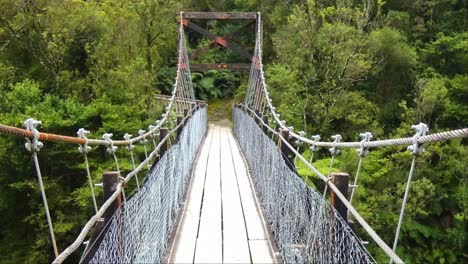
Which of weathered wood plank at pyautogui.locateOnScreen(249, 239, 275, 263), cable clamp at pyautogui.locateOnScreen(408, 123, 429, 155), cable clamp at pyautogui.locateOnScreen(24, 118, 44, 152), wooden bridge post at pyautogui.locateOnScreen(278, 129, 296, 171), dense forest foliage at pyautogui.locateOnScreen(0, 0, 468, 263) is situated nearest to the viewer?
cable clamp at pyautogui.locateOnScreen(408, 123, 429, 155)

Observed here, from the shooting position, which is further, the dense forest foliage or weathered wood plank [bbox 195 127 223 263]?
the dense forest foliage

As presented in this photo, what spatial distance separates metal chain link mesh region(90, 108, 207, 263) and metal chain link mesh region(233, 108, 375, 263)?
2.03ft

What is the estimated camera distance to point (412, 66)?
13352mm

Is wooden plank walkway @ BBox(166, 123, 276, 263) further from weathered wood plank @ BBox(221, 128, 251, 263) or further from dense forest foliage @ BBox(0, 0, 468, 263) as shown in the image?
dense forest foliage @ BBox(0, 0, 468, 263)

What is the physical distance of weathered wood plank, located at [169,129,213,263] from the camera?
2.43m

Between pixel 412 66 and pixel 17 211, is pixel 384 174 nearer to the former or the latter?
pixel 412 66

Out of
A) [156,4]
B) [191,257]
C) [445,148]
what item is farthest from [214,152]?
[445,148]

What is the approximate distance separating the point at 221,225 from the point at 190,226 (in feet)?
0.65

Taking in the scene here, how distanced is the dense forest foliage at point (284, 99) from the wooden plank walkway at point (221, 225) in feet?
11.2

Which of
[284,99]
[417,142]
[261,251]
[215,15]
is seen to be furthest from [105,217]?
[215,15]

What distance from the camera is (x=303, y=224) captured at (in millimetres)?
1928

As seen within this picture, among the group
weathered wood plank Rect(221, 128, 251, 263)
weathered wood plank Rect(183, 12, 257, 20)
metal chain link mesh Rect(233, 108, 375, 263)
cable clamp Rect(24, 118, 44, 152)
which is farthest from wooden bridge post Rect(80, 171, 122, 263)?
weathered wood plank Rect(183, 12, 257, 20)

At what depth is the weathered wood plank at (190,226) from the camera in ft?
7.97

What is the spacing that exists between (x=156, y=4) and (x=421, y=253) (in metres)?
8.68
